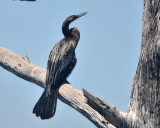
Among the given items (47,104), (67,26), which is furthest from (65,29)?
(47,104)

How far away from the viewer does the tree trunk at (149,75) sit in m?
3.94

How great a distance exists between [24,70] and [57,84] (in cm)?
58

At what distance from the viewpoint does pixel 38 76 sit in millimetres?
5781

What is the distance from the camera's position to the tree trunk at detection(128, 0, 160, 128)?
3.94 meters

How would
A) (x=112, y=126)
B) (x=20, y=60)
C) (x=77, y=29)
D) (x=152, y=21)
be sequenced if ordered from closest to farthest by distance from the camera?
(x=152, y=21), (x=112, y=126), (x=20, y=60), (x=77, y=29)

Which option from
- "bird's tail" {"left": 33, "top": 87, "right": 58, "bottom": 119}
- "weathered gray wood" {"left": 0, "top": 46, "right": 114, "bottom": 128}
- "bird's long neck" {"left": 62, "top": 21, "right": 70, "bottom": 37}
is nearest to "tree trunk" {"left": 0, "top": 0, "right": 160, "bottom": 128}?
"weathered gray wood" {"left": 0, "top": 46, "right": 114, "bottom": 128}

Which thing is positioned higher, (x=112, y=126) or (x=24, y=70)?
(x=24, y=70)

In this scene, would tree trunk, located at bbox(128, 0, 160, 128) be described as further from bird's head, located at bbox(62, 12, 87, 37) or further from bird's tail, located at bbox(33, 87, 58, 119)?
bird's head, located at bbox(62, 12, 87, 37)

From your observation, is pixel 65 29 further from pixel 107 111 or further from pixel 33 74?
pixel 107 111

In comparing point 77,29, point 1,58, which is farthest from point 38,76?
point 77,29

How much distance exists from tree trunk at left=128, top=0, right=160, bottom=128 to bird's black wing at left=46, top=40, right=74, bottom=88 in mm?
1939

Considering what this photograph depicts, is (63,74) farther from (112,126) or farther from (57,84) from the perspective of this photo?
(112,126)

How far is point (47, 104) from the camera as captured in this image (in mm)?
5410

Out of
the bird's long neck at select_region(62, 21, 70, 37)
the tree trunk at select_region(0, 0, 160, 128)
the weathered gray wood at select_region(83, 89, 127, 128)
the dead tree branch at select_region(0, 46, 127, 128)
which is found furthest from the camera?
the bird's long neck at select_region(62, 21, 70, 37)
